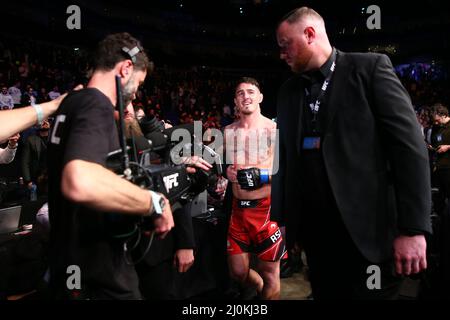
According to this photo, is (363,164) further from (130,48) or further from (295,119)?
(130,48)

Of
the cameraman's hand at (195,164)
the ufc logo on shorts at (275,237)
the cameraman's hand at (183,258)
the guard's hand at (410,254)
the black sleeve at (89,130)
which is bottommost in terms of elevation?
the ufc logo on shorts at (275,237)

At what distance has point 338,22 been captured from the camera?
21.3m

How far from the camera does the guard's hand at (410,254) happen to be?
54.6 inches

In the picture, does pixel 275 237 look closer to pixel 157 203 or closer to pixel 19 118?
pixel 157 203

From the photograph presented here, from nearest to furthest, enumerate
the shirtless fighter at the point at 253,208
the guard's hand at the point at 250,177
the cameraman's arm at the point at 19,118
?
1. the cameraman's arm at the point at 19,118
2. the guard's hand at the point at 250,177
3. the shirtless fighter at the point at 253,208

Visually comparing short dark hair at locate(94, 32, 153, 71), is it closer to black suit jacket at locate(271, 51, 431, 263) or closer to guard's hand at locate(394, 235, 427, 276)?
black suit jacket at locate(271, 51, 431, 263)

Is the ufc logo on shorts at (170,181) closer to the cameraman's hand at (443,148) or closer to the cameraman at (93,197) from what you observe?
the cameraman at (93,197)

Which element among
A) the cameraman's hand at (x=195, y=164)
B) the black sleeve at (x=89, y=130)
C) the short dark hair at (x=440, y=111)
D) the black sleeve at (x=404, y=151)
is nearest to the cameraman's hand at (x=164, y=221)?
the black sleeve at (x=89, y=130)

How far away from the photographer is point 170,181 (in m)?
1.54

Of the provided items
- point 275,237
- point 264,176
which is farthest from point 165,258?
point 275,237

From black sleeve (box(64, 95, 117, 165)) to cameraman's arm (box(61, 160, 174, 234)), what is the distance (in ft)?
0.12

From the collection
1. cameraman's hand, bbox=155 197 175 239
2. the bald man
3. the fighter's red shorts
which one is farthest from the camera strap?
the fighter's red shorts

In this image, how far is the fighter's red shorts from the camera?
3057mm

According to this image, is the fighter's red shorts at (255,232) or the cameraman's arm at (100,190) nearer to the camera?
the cameraman's arm at (100,190)
